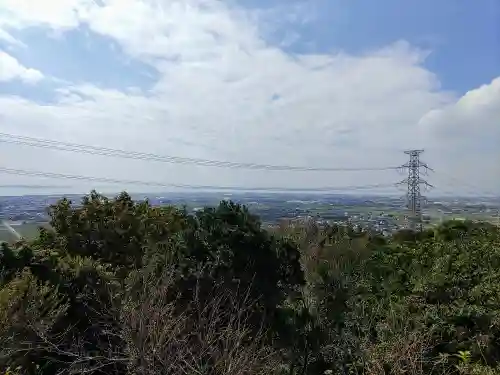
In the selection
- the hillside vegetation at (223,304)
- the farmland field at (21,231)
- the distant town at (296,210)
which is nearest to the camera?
the hillside vegetation at (223,304)

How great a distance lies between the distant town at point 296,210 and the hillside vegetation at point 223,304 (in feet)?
3.75

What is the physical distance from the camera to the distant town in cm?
1828

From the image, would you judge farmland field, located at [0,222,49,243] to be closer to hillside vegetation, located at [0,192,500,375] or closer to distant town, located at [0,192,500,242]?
distant town, located at [0,192,500,242]

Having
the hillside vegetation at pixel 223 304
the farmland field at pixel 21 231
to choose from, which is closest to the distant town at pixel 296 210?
the farmland field at pixel 21 231

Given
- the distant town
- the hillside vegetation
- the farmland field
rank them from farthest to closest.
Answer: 1. the distant town
2. the farmland field
3. the hillside vegetation

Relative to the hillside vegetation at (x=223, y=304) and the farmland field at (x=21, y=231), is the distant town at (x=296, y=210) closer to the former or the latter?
the farmland field at (x=21, y=231)

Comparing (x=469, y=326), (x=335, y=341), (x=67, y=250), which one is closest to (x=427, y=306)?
(x=469, y=326)

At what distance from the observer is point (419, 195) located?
32.3 metres

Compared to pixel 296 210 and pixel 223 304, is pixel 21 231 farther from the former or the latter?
pixel 296 210

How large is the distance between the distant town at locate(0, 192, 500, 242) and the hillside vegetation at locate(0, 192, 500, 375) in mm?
1145

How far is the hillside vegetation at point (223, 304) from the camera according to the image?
8.37 metres

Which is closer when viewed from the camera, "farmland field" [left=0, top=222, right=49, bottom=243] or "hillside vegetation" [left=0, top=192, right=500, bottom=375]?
"hillside vegetation" [left=0, top=192, right=500, bottom=375]

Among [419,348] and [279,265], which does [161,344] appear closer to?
[419,348]

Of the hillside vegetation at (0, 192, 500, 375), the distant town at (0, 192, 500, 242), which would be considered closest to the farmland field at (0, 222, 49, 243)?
the distant town at (0, 192, 500, 242)
